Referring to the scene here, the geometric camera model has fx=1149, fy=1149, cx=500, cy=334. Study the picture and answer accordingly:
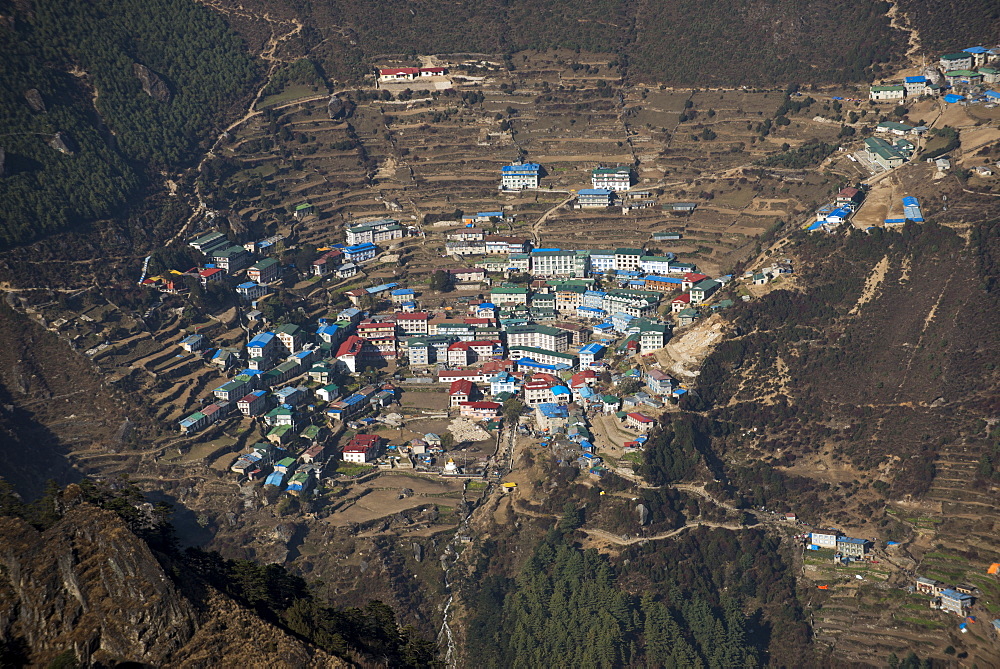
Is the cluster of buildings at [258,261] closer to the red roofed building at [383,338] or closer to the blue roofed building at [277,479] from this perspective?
the red roofed building at [383,338]

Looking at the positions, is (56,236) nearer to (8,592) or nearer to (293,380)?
(293,380)

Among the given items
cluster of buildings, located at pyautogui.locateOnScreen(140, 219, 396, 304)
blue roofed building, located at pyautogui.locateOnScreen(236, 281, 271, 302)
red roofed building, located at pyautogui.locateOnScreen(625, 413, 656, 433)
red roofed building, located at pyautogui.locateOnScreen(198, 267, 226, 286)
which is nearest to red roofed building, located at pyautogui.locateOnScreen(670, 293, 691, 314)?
red roofed building, located at pyautogui.locateOnScreen(625, 413, 656, 433)

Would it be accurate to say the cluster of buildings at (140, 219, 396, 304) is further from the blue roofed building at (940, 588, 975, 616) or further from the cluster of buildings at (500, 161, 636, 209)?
the blue roofed building at (940, 588, 975, 616)

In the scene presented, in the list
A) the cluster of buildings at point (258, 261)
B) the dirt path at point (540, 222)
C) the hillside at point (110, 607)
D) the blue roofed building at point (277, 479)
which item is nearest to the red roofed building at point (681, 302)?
the dirt path at point (540, 222)

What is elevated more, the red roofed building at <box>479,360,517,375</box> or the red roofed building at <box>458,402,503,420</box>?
the red roofed building at <box>479,360,517,375</box>

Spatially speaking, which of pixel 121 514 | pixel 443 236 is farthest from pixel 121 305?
pixel 121 514

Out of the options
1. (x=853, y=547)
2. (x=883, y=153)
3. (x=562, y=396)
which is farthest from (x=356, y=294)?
(x=853, y=547)

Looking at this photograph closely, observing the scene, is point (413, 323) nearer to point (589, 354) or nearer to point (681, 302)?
point (589, 354)
